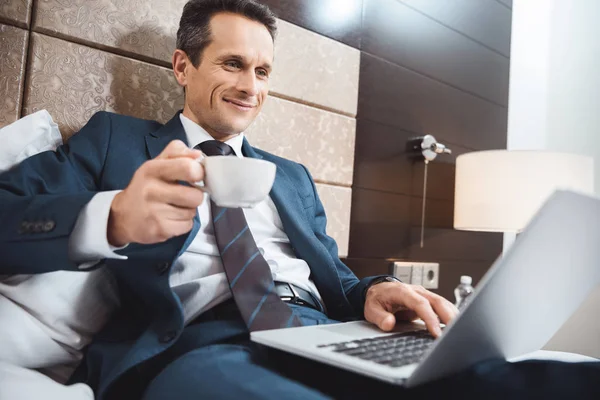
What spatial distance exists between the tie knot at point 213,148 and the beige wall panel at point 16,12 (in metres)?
0.54

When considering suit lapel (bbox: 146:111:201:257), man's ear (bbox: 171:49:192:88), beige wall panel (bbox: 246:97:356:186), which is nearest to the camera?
suit lapel (bbox: 146:111:201:257)

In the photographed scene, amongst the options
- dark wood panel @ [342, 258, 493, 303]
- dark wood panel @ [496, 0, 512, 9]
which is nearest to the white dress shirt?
dark wood panel @ [342, 258, 493, 303]

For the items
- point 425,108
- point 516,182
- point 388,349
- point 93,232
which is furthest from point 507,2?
point 93,232

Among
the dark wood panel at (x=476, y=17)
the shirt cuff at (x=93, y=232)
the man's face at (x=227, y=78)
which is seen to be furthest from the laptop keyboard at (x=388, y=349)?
the dark wood panel at (x=476, y=17)

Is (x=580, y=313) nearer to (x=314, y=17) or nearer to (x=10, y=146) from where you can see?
(x=314, y=17)

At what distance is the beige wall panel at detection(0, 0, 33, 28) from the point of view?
3.75 feet

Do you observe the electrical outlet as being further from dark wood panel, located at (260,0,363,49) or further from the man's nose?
the man's nose

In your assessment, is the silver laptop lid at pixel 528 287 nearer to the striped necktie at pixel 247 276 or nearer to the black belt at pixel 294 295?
the striped necktie at pixel 247 276

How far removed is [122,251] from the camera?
87 cm

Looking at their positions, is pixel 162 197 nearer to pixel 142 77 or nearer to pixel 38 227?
pixel 38 227

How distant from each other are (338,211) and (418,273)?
54 cm

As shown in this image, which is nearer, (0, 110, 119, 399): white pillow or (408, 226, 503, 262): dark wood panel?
(0, 110, 119, 399): white pillow

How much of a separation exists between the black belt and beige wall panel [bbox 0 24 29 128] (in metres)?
0.77

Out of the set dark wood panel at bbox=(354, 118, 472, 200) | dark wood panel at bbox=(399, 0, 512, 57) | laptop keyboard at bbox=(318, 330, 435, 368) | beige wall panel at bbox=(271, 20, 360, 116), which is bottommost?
laptop keyboard at bbox=(318, 330, 435, 368)
